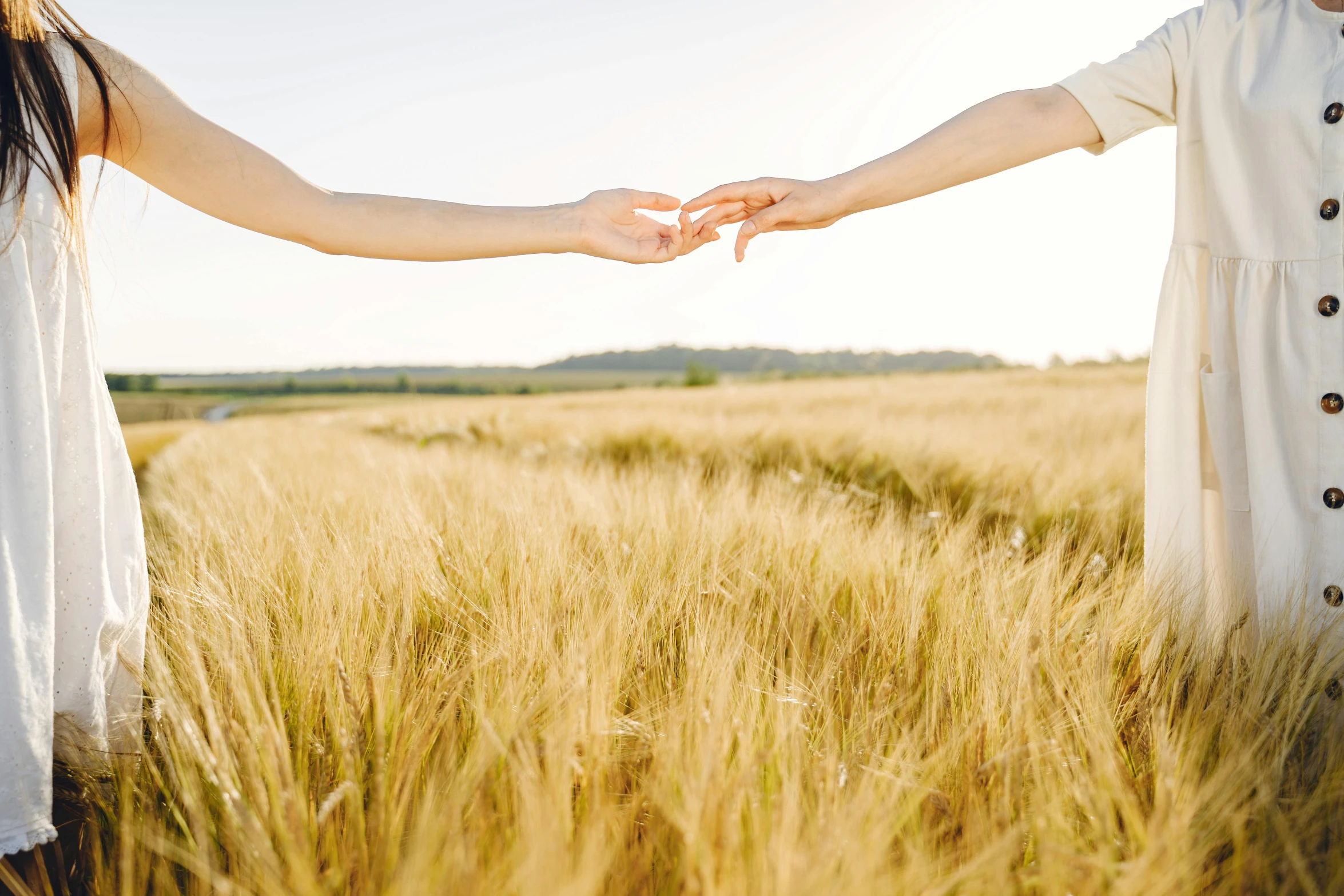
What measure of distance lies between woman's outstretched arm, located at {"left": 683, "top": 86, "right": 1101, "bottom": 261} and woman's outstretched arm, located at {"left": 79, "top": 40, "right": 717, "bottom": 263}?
0.25m

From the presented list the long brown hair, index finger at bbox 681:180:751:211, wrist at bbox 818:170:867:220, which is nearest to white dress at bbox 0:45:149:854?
the long brown hair

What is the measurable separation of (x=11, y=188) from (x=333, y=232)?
41 cm

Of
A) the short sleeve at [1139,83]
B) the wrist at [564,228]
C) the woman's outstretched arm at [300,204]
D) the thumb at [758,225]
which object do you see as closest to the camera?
the woman's outstretched arm at [300,204]

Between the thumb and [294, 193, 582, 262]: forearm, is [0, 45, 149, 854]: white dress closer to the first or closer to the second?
[294, 193, 582, 262]: forearm

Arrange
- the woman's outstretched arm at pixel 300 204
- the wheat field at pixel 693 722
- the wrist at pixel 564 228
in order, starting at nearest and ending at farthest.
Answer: the wheat field at pixel 693 722 → the woman's outstretched arm at pixel 300 204 → the wrist at pixel 564 228

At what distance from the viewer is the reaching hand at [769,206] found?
1445mm

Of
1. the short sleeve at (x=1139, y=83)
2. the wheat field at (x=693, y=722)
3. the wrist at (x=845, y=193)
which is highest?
the short sleeve at (x=1139, y=83)

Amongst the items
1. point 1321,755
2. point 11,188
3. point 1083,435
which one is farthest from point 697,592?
point 1083,435

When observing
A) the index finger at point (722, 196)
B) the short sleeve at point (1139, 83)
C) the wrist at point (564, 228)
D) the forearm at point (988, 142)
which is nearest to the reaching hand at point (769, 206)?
the index finger at point (722, 196)

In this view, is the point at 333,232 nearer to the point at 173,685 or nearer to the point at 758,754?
the point at 173,685

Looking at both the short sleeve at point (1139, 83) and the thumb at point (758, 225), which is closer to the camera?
the short sleeve at point (1139, 83)

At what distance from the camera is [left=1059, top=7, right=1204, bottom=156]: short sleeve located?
3.85 feet

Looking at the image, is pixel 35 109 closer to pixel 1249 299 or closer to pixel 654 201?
pixel 654 201

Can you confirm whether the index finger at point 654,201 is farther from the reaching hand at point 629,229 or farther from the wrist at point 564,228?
the wrist at point 564,228
